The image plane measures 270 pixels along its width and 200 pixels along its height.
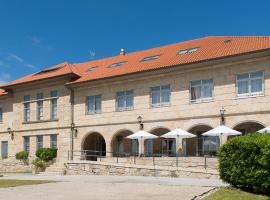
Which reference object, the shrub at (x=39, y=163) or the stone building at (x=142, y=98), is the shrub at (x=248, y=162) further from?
the shrub at (x=39, y=163)

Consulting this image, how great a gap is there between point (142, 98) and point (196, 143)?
4742 millimetres

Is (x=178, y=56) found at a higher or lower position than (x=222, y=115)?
higher

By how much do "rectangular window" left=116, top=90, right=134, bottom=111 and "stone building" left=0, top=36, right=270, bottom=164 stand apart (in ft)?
0.23

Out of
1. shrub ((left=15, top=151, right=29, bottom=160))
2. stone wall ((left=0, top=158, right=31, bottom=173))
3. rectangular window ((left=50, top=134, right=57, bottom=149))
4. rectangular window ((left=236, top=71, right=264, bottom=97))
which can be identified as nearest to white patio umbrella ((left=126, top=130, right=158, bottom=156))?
rectangular window ((left=236, top=71, right=264, bottom=97))

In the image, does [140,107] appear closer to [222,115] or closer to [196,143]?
[196,143]

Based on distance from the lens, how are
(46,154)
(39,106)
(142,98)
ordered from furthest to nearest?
1. (39,106)
2. (46,154)
3. (142,98)

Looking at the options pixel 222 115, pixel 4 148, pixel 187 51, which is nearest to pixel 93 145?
pixel 4 148

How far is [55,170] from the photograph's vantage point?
28.4 meters

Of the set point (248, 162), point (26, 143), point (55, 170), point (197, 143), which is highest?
point (197, 143)

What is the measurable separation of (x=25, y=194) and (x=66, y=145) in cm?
1826

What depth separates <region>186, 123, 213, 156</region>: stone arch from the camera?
27109mm

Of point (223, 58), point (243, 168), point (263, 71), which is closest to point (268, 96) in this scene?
point (263, 71)

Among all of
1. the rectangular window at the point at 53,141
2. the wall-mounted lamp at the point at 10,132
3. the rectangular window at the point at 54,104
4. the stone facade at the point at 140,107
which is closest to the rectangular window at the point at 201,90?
the stone facade at the point at 140,107

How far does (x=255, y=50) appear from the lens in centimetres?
2327
